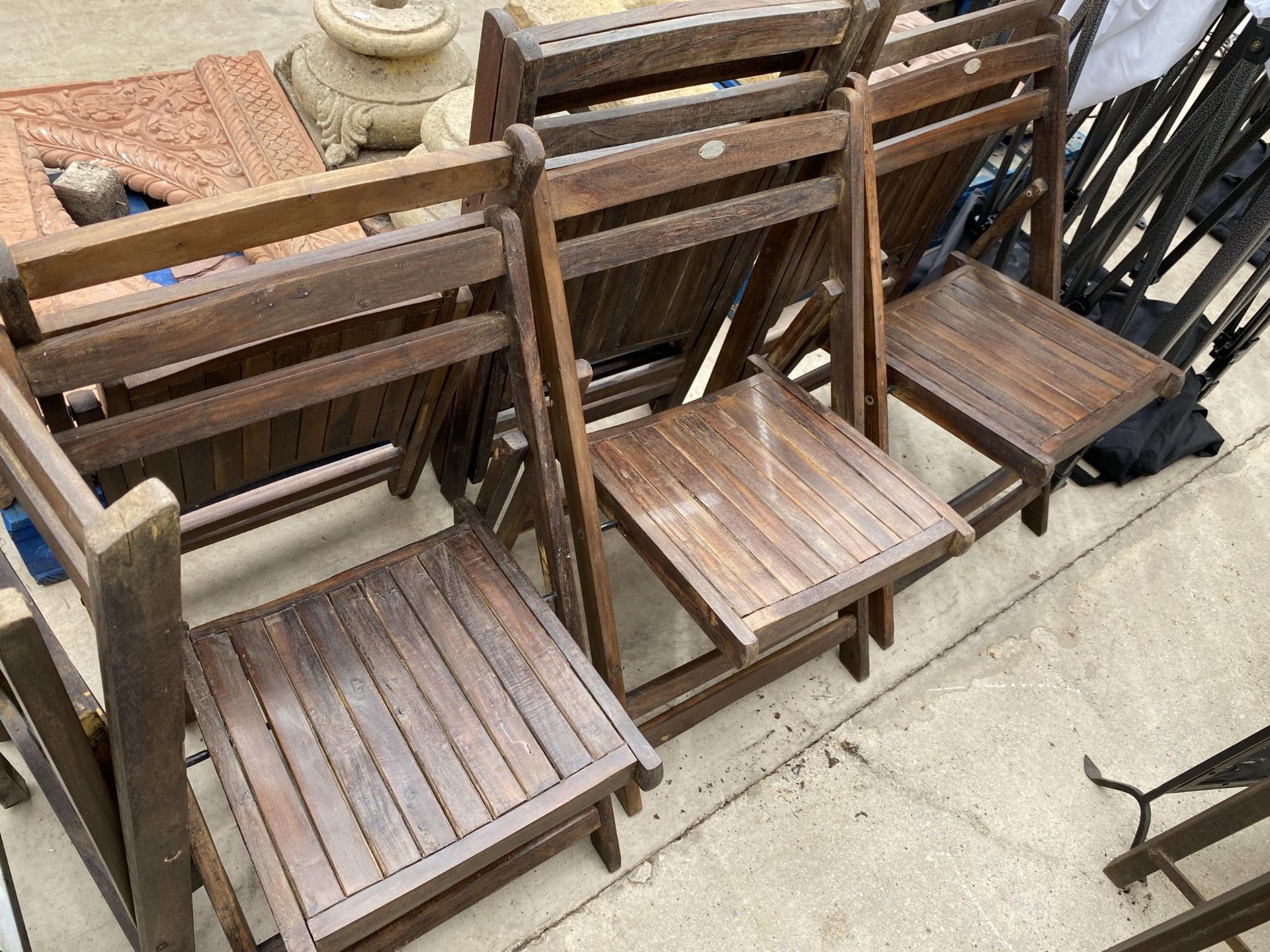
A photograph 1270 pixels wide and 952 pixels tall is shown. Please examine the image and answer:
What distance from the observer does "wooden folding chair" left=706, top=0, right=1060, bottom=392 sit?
6.50 feet

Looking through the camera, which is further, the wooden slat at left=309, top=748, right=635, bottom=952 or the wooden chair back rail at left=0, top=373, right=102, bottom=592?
the wooden slat at left=309, top=748, right=635, bottom=952

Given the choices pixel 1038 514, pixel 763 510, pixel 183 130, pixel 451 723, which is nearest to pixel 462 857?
pixel 451 723

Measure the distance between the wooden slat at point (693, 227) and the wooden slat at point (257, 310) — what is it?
21 centimetres

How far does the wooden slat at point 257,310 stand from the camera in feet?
4.12

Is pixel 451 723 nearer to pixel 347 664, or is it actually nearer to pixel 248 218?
pixel 347 664

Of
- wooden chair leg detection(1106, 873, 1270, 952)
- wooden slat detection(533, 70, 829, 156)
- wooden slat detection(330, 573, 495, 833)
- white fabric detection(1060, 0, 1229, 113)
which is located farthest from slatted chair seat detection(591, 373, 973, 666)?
white fabric detection(1060, 0, 1229, 113)

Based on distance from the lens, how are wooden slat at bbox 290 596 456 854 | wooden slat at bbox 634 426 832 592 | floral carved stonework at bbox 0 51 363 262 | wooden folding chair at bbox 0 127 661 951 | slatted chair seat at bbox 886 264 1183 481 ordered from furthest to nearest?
floral carved stonework at bbox 0 51 363 262, slatted chair seat at bbox 886 264 1183 481, wooden slat at bbox 634 426 832 592, wooden slat at bbox 290 596 456 854, wooden folding chair at bbox 0 127 661 951

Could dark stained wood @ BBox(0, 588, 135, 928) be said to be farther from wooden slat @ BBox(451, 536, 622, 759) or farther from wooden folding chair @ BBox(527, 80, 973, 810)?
wooden folding chair @ BBox(527, 80, 973, 810)

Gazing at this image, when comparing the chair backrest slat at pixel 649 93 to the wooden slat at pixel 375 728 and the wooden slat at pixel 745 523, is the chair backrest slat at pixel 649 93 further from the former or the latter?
the wooden slat at pixel 375 728

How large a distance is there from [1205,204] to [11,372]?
434 cm

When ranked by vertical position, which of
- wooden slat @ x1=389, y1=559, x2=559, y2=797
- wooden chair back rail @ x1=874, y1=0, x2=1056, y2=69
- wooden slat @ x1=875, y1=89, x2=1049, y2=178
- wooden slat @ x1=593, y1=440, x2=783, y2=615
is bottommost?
wooden slat @ x1=389, y1=559, x2=559, y2=797

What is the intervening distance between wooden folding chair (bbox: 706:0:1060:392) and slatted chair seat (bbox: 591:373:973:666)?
27cm

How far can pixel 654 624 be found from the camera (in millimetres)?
2385

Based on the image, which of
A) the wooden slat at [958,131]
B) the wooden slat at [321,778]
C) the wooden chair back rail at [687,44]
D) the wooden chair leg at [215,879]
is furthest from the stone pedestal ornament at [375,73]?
the wooden chair leg at [215,879]
